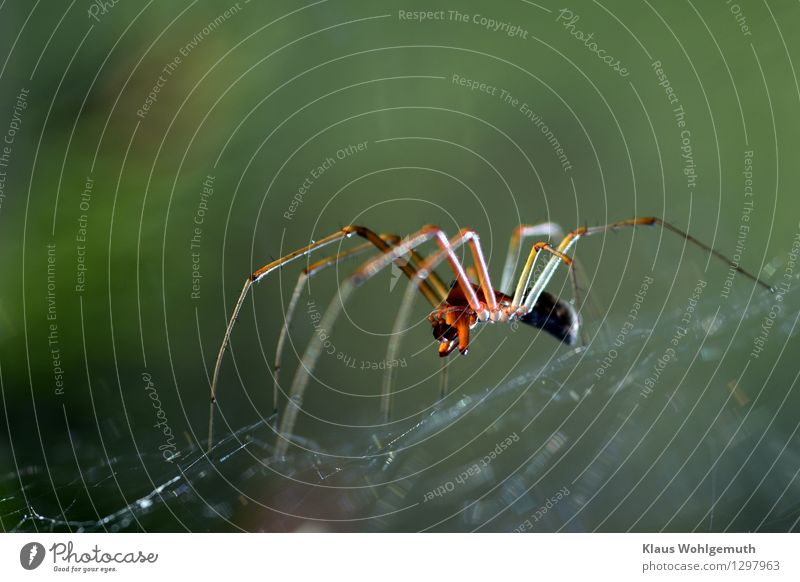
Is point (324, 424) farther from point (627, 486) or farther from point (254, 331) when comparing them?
point (627, 486)

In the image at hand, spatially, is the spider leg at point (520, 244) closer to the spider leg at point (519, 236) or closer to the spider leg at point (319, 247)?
the spider leg at point (519, 236)

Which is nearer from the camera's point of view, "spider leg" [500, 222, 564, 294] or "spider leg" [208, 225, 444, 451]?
"spider leg" [208, 225, 444, 451]

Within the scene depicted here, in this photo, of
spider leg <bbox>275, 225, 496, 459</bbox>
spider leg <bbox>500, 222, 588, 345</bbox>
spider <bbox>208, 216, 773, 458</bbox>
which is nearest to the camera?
spider leg <bbox>275, 225, 496, 459</bbox>

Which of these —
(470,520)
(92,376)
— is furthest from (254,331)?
(470,520)

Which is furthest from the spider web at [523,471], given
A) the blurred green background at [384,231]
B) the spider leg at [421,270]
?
the spider leg at [421,270]

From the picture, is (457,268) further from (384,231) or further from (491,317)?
(384,231)

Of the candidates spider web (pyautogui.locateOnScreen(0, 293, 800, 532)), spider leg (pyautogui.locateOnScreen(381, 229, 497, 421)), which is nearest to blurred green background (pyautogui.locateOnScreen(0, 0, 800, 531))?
spider web (pyautogui.locateOnScreen(0, 293, 800, 532))

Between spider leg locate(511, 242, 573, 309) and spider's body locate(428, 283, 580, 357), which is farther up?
spider leg locate(511, 242, 573, 309)
